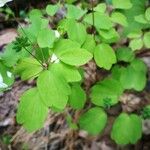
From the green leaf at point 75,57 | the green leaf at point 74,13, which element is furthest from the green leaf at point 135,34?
the green leaf at point 75,57

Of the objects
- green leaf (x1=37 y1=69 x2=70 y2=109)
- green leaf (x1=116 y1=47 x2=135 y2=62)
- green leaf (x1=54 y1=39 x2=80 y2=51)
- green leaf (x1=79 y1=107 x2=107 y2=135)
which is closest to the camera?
green leaf (x1=37 y1=69 x2=70 y2=109)

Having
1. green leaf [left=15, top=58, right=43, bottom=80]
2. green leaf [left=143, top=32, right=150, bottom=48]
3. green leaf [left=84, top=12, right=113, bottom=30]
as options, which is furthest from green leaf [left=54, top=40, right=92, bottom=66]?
green leaf [left=143, top=32, right=150, bottom=48]

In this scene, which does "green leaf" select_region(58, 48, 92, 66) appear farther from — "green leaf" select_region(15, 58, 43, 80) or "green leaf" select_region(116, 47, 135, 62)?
"green leaf" select_region(116, 47, 135, 62)

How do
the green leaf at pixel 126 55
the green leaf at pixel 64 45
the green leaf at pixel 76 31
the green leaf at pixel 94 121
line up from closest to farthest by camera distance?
the green leaf at pixel 64 45 → the green leaf at pixel 76 31 → the green leaf at pixel 94 121 → the green leaf at pixel 126 55

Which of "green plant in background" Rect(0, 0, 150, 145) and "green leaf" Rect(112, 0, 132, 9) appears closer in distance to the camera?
"green plant in background" Rect(0, 0, 150, 145)

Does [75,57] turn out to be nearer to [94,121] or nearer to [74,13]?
[74,13]

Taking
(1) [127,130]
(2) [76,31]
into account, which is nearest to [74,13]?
(2) [76,31]

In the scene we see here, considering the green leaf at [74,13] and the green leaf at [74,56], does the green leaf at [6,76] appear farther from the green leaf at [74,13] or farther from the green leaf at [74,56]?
the green leaf at [74,13]

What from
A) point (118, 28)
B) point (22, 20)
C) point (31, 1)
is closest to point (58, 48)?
point (118, 28)
